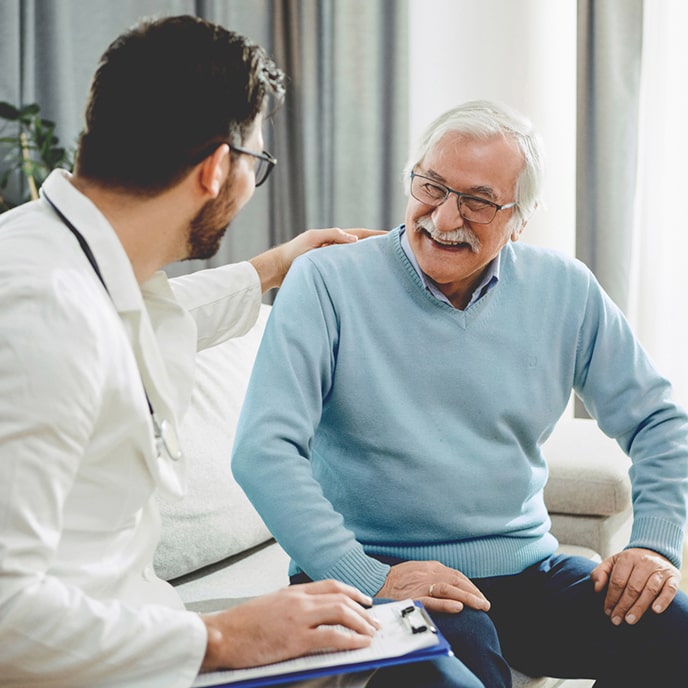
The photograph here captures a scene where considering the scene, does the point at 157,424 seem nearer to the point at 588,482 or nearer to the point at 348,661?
the point at 348,661

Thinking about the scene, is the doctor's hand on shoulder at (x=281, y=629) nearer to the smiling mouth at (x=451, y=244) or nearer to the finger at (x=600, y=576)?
the finger at (x=600, y=576)

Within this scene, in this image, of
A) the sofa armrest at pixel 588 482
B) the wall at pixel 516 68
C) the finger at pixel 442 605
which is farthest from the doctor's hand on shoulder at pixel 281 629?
the wall at pixel 516 68

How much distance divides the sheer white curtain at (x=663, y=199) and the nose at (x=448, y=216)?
1.93 m

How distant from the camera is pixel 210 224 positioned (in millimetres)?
1137

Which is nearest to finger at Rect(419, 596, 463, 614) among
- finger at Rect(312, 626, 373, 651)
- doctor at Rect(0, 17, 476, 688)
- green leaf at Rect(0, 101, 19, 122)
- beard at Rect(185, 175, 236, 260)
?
doctor at Rect(0, 17, 476, 688)

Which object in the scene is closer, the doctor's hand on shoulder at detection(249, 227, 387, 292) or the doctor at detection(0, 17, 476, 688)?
the doctor at detection(0, 17, 476, 688)

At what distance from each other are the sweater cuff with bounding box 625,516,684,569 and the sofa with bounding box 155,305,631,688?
0.28 m

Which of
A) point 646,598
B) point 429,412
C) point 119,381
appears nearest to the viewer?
point 119,381

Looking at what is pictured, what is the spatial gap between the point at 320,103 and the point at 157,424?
3126 mm

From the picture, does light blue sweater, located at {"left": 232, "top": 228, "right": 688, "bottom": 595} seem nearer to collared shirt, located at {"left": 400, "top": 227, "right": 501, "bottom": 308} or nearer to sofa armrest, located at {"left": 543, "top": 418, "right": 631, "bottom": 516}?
collared shirt, located at {"left": 400, "top": 227, "right": 501, "bottom": 308}

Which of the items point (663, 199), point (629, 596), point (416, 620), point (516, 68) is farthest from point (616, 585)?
point (663, 199)

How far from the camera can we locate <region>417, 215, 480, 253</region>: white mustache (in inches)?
66.3

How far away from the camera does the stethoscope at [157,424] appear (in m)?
1.02

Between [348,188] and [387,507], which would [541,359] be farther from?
[348,188]
